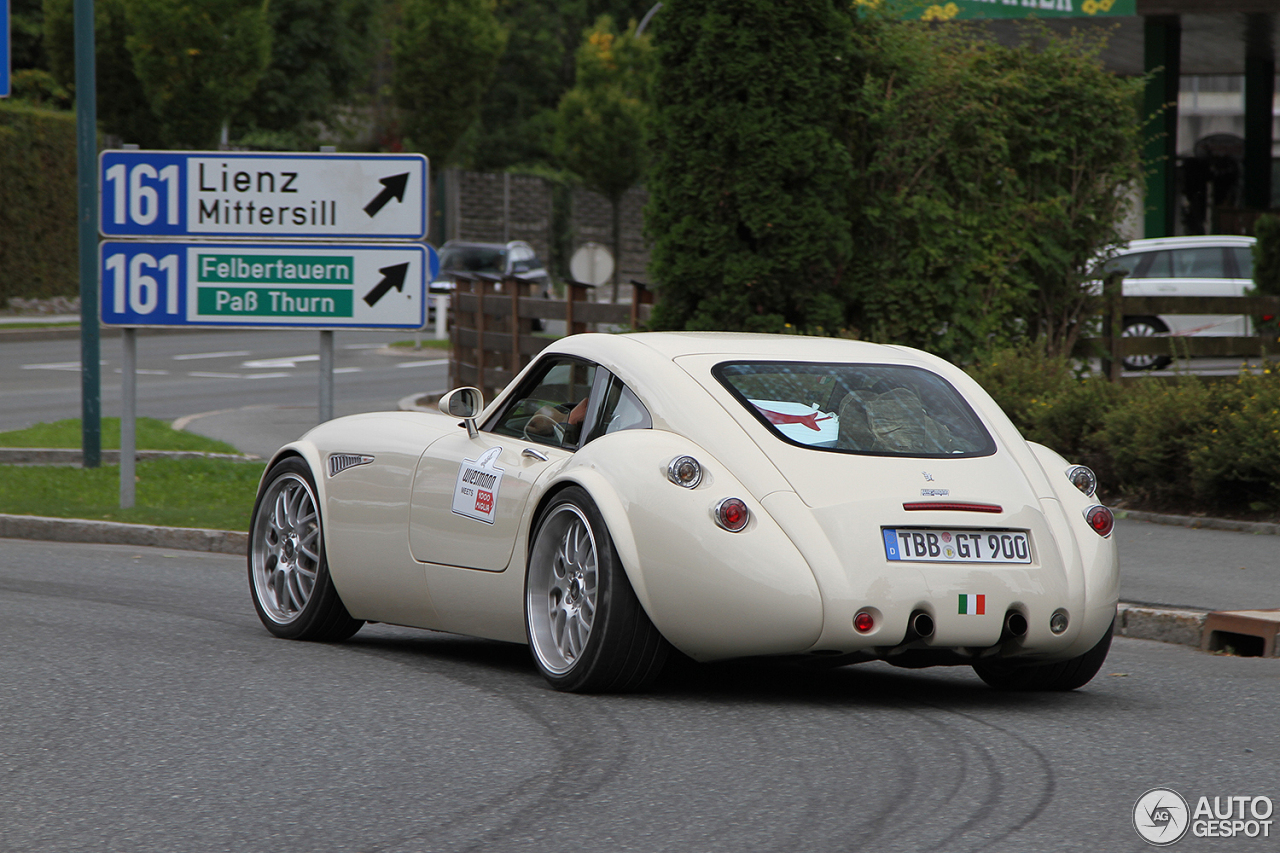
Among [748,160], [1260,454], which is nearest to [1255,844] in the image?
[1260,454]

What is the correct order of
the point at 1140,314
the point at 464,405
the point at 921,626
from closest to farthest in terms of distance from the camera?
the point at 921,626 → the point at 464,405 → the point at 1140,314

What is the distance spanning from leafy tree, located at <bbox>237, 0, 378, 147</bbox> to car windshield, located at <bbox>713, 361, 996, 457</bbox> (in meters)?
48.3

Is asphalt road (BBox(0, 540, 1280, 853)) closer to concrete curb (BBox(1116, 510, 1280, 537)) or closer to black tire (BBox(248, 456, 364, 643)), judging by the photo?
black tire (BBox(248, 456, 364, 643))

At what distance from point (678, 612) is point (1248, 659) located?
2957 millimetres

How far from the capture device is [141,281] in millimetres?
12148

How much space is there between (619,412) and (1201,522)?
19.5 feet

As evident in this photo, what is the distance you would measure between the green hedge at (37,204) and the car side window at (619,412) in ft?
104

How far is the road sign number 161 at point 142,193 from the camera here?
1192 cm

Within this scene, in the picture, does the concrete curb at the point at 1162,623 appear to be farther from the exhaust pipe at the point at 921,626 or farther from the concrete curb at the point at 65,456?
the concrete curb at the point at 65,456

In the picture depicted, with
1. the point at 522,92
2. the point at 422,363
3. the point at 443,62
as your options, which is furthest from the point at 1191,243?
the point at 522,92

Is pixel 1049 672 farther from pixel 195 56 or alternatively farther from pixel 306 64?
pixel 306 64

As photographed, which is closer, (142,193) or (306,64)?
(142,193)

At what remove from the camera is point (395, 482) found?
7039 mm

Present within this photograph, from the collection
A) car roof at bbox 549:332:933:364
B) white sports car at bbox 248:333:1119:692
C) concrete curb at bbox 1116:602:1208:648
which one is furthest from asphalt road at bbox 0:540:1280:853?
car roof at bbox 549:332:933:364
